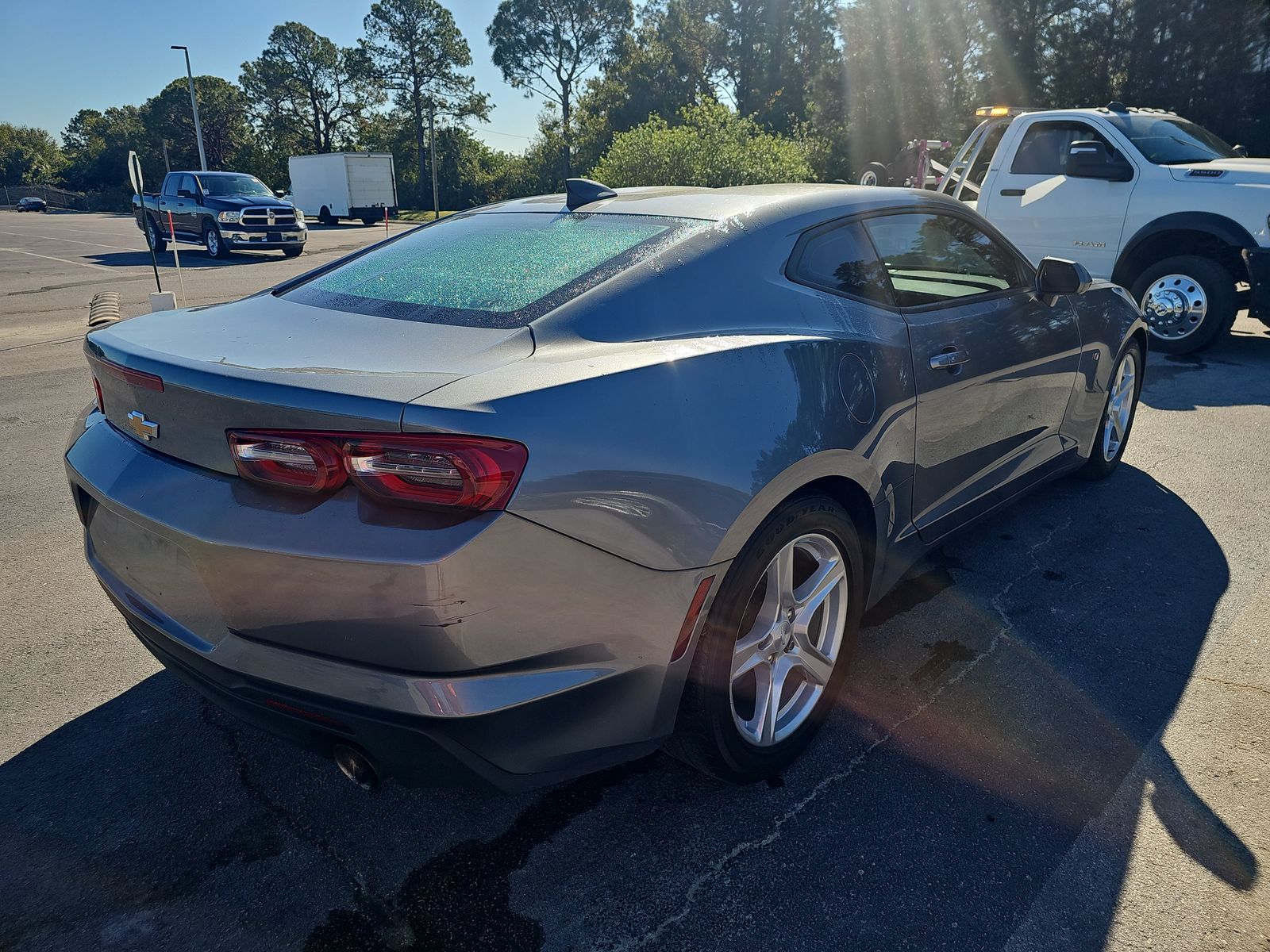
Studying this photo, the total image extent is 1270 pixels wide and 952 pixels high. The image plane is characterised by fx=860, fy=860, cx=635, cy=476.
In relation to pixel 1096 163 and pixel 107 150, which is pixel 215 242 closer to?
pixel 1096 163

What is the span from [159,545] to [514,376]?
3.01ft

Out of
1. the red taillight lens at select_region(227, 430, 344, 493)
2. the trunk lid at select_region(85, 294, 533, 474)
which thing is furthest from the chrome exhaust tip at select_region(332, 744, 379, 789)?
the trunk lid at select_region(85, 294, 533, 474)

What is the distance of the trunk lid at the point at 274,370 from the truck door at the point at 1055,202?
25.0ft

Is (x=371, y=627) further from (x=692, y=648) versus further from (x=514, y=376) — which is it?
(x=692, y=648)

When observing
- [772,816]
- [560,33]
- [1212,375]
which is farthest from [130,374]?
[560,33]

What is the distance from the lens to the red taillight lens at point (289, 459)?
1.70 m

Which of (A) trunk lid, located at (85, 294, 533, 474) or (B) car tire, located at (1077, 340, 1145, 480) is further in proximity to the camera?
(B) car tire, located at (1077, 340, 1145, 480)

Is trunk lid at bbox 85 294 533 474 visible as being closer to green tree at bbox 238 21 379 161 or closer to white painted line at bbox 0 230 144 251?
white painted line at bbox 0 230 144 251

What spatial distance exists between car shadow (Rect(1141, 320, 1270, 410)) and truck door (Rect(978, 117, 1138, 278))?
111 cm

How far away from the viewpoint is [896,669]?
2.99 m

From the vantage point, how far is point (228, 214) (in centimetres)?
1909

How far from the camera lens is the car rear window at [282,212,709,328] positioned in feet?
7.40

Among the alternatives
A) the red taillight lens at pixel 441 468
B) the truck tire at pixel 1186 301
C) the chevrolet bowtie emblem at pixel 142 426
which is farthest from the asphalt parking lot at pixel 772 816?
the truck tire at pixel 1186 301

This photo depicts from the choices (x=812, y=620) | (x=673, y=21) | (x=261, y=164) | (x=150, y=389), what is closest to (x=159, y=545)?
(x=150, y=389)
